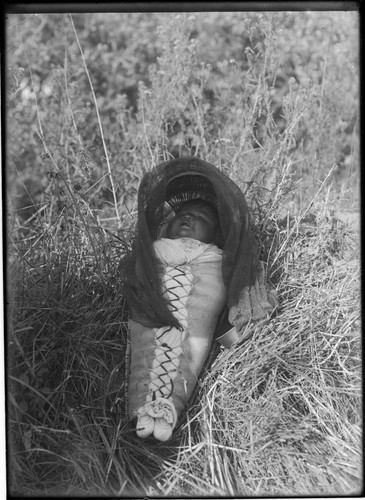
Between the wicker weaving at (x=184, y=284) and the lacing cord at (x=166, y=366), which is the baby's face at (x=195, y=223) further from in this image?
the lacing cord at (x=166, y=366)

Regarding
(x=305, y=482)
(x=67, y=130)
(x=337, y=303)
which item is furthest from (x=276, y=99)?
(x=305, y=482)

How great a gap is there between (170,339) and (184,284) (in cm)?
17

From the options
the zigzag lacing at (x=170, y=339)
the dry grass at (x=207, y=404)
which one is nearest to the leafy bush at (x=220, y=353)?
the dry grass at (x=207, y=404)

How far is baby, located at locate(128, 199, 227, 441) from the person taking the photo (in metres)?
1.77

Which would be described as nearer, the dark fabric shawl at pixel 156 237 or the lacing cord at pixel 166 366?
the lacing cord at pixel 166 366

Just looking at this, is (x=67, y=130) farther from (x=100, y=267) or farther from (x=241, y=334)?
(x=241, y=334)

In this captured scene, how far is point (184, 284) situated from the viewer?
192 cm

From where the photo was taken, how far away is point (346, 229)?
2.25 m

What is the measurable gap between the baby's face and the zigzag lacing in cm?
12

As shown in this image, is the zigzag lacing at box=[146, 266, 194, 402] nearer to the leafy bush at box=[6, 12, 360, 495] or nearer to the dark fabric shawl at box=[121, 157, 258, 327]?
the dark fabric shawl at box=[121, 157, 258, 327]

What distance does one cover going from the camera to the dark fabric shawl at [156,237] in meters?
1.89

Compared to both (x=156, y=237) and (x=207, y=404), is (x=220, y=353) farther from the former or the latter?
(x=156, y=237)

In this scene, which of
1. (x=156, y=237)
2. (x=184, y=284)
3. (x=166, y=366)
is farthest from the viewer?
(x=156, y=237)

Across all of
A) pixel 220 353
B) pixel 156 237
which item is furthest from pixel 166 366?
pixel 156 237
